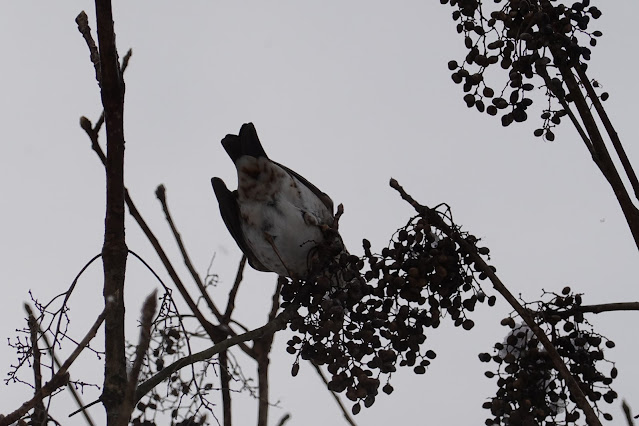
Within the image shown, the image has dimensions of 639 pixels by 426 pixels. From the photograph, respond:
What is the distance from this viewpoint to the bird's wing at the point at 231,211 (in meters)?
3.53

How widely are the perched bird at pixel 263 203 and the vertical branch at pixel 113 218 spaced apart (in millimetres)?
1281

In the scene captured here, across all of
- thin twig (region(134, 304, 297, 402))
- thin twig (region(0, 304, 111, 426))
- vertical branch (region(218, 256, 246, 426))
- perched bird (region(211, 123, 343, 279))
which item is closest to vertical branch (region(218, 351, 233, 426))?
vertical branch (region(218, 256, 246, 426))

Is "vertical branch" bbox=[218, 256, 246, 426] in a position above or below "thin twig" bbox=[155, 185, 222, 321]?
below

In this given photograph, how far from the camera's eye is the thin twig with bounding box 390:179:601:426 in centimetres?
176

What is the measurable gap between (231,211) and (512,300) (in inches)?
72.3

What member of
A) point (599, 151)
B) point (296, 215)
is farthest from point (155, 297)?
point (296, 215)

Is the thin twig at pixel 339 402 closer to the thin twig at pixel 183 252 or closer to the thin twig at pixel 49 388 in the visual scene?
the thin twig at pixel 183 252

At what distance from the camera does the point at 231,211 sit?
11.6ft

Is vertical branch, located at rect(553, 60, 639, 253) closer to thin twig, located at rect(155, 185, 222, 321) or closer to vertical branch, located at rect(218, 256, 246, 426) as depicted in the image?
vertical branch, located at rect(218, 256, 246, 426)

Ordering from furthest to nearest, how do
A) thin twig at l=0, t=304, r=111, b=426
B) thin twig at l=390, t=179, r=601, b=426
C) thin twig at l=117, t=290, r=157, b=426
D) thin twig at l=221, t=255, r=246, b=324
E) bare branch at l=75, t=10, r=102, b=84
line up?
1. thin twig at l=221, t=255, r=246, b=324
2. bare branch at l=75, t=10, r=102, b=84
3. thin twig at l=390, t=179, r=601, b=426
4. thin twig at l=0, t=304, r=111, b=426
5. thin twig at l=117, t=290, r=157, b=426

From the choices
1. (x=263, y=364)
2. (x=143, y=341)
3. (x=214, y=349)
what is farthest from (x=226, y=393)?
(x=143, y=341)

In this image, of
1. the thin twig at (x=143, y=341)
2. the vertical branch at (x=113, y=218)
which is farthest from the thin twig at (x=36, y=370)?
the thin twig at (x=143, y=341)

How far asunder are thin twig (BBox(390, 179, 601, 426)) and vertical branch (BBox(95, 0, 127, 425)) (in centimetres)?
77

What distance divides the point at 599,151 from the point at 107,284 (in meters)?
1.28
